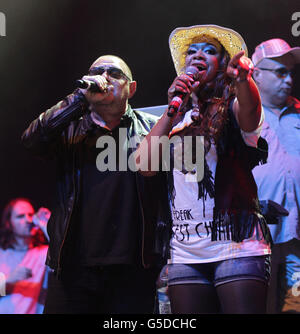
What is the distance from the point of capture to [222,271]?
60.2 inches

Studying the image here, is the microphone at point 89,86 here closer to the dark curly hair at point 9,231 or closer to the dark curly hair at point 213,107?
the dark curly hair at point 213,107

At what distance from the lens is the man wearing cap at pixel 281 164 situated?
2.09 m

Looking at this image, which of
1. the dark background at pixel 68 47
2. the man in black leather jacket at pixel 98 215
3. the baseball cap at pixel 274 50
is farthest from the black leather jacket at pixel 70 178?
the baseball cap at pixel 274 50

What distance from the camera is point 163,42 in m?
2.39

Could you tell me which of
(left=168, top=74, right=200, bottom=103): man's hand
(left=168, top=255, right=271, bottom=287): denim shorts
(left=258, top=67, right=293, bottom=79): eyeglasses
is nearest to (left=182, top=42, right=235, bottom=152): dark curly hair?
(left=168, top=74, right=200, bottom=103): man's hand

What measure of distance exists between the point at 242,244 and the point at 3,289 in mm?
1391

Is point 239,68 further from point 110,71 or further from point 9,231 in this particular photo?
point 9,231

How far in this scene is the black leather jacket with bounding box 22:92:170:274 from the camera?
1.94m

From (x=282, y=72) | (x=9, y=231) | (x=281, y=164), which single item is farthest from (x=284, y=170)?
(x=9, y=231)

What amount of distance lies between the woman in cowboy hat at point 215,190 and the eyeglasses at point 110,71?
0.42 meters

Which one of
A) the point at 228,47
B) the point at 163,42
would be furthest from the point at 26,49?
the point at 228,47

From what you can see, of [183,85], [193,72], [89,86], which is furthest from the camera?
[89,86]

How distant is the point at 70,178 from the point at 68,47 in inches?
33.7

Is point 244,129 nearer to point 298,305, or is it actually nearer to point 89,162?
point 89,162
